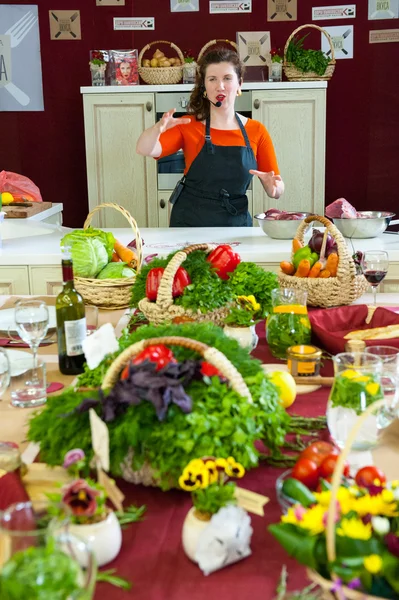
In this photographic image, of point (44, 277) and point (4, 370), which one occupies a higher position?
point (4, 370)

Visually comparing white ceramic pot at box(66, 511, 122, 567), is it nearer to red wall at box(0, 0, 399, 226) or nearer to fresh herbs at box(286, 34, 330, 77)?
fresh herbs at box(286, 34, 330, 77)

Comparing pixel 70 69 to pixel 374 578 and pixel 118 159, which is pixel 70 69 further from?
pixel 374 578

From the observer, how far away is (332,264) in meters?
2.13

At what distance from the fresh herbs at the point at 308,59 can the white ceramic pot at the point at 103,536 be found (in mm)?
4300

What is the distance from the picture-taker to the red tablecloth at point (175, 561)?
94 cm

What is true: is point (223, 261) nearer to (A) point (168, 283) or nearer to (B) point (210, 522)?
(A) point (168, 283)

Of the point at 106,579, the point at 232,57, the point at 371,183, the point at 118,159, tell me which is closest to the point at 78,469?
the point at 106,579

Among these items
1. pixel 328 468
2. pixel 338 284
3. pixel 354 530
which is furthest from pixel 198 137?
pixel 354 530

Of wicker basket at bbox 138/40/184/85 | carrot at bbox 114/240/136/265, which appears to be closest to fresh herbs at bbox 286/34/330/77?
wicker basket at bbox 138/40/184/85

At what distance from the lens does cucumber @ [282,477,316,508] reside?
3.15ft

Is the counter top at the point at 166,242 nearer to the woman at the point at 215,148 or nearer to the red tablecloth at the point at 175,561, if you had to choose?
the woman at the point at 215,148

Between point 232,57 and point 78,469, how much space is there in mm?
2567

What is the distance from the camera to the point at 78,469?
113 cm

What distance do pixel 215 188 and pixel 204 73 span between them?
0.54 metres
